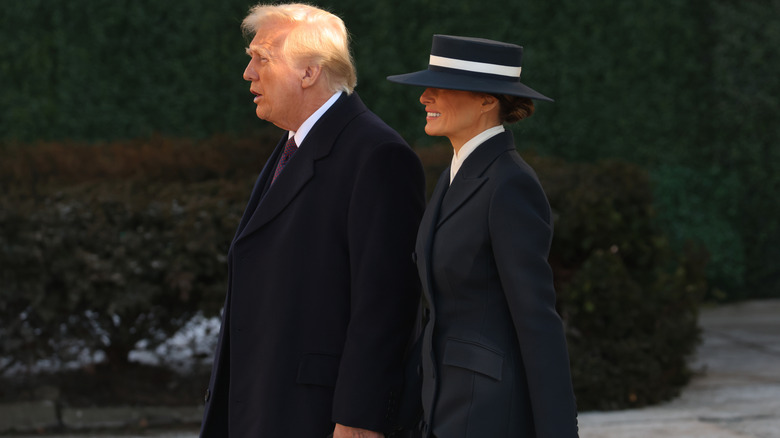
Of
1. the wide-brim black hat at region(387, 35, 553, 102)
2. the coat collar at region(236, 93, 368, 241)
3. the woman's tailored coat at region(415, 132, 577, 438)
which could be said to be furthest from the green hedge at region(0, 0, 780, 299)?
the woman's tailored coat at region(415, 132, 577, 438)

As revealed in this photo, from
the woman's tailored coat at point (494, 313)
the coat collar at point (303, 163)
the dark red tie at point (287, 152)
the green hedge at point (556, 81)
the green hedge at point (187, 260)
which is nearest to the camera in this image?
the woman's tailored coat at point (494, 313)

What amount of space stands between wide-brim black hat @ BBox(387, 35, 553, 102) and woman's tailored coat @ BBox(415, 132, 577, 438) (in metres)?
0.15

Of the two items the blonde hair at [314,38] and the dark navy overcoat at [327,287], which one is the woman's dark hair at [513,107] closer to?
the dark navy overcoat at [327,287]

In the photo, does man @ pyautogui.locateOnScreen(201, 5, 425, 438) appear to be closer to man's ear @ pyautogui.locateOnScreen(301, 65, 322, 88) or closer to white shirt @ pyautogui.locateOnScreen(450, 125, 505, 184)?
man's ear @ pyautogui.locateOnScreen(301, 65, 322, 88)

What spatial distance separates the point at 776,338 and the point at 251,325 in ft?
19.6

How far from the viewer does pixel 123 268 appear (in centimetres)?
526

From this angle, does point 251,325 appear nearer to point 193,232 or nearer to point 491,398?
point 491,398

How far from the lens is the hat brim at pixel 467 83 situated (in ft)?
7.98

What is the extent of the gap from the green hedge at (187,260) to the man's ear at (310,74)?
8.63 feet

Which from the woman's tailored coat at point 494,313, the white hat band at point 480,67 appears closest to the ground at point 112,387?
the woman's tailored coat at point 494,313

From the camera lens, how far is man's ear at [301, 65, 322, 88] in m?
2.81

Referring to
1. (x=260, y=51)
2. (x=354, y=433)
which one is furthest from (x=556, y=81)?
(x=354, y=433)

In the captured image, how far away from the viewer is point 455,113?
8.24ft

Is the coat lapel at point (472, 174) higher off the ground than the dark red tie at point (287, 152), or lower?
higher
